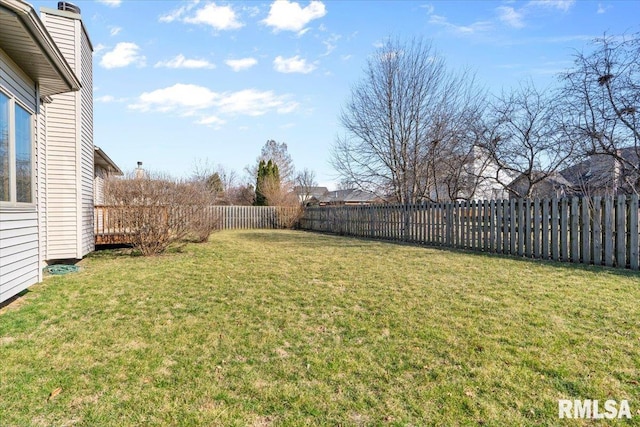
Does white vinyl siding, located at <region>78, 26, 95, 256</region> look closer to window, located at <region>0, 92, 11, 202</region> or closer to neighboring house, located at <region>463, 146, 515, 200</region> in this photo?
window, located at <region>0, 92, 11, 202</region>

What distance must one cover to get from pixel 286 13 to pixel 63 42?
229 inches

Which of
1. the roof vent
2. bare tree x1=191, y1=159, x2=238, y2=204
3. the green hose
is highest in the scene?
the roof vent

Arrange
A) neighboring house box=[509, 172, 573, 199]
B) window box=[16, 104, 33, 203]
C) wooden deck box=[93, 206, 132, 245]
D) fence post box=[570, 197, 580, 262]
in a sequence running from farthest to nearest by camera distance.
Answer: neighboring house box=[509, 172, 573, 199] < wooden deck box=[93, 206, 132, 245] < fence post box=[570, 197, 580, 262] < window box=[16, 104, 33, 203]

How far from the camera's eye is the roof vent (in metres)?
8.06

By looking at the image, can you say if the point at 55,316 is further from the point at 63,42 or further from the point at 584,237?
the point at 584,237

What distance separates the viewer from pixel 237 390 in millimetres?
2430

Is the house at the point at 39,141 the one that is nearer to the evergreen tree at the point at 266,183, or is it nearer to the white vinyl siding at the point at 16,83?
the white vinyl siding at the point at 16,83

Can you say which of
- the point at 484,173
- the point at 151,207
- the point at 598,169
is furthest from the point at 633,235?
the point at 151,207

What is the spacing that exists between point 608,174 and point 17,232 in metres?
13.2

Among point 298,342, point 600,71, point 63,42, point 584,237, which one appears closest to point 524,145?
point 600,71

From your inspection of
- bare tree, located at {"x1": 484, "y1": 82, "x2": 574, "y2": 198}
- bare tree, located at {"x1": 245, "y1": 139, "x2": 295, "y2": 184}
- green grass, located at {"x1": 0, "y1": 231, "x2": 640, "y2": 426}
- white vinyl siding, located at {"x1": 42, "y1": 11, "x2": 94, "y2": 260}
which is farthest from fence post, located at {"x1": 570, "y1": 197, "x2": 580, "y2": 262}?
bare tree, located at {"x1": 245, "y1": 139, "x2": 295, "y2": 184}

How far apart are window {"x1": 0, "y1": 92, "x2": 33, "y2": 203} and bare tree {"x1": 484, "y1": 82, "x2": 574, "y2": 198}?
1253 cm

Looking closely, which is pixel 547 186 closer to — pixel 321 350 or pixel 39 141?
pixel 321 350

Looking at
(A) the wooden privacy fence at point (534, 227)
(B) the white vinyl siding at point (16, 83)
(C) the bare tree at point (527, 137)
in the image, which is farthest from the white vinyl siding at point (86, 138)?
(C) the bare tree at point (527, 137)
